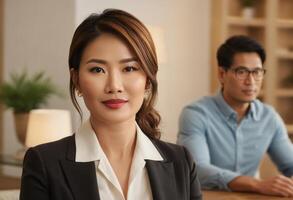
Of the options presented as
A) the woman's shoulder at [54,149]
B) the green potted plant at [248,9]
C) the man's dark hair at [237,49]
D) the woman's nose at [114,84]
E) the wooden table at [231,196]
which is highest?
the green potted plant at [248,9]

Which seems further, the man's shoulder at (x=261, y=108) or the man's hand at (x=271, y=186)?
the man's shoulder at (x=261, y=108)

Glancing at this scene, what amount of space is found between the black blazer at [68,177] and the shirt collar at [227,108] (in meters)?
1.60

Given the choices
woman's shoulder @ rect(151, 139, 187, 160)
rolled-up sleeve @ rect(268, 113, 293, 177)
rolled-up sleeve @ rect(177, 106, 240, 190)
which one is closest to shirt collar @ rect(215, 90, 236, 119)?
rolled-up sleeve @ rect(177, 106, 240, 190)

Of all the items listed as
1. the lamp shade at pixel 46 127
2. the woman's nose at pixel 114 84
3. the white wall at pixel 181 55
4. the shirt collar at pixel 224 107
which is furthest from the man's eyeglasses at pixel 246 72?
the white wall at pixel 181 55

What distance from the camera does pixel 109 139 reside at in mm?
1245

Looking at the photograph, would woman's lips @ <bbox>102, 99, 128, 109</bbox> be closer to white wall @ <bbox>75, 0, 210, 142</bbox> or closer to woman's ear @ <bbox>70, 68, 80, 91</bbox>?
woman's ear @ <bbox>70, 68, 80, 91</bbox>

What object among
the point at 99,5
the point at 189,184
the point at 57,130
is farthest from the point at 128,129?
the point at 99,5

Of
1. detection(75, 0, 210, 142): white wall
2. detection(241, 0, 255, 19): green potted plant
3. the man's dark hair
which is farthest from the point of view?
detection(241, 0, 255, 19): green potted plant

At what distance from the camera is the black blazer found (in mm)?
1188

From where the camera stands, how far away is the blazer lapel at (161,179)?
124cm

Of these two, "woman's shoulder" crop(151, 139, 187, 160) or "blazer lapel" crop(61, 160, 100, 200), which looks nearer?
"blazer lapel" crop(61, 160, 100, 200)

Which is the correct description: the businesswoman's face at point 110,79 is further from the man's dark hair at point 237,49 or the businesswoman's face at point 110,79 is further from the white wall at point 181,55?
the white wall at point 181,55

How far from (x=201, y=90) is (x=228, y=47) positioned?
7.33 feet

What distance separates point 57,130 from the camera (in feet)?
11.7
